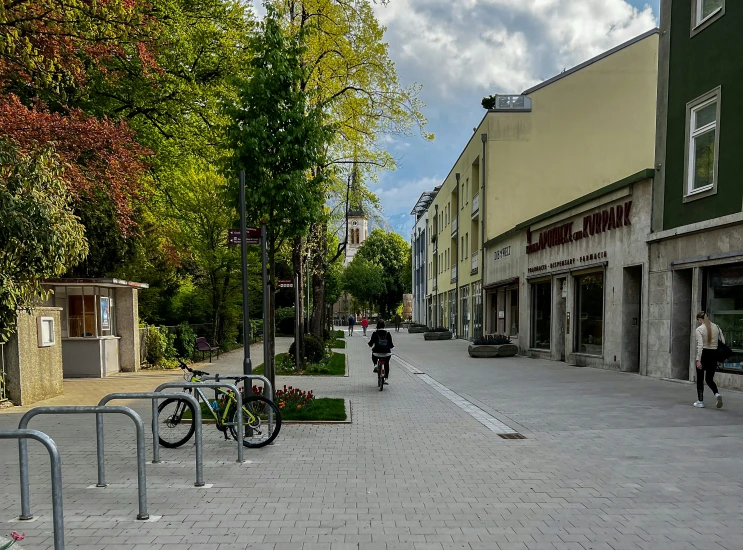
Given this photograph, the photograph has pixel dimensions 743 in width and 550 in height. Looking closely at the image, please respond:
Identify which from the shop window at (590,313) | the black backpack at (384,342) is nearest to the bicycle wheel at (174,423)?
the black backpack at (384,342)

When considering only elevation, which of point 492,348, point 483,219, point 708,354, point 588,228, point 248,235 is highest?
point 483,219

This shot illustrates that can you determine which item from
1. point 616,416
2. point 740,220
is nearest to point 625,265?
point 740,220

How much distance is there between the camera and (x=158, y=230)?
1877cm

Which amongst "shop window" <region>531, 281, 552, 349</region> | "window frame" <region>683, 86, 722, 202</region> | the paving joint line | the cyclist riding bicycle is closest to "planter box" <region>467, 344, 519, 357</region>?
"shop window" <region>531, 281, 552, 349</region>

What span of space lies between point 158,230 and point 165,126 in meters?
5.05

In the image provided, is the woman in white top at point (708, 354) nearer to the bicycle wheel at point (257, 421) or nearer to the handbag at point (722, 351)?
the handbag at point (722, 351)

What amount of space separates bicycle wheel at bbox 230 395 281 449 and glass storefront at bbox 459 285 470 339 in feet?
90.8

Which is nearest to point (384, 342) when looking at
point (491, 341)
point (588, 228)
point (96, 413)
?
point (96, 413)

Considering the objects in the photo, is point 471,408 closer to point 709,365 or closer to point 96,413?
point 709,365

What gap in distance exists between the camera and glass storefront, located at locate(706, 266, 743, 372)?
35.8ft

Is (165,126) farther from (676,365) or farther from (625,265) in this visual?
(676,365)

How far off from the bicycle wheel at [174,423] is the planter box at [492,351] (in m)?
15.2

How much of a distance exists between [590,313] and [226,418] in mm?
13830

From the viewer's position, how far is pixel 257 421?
22.0 feet
